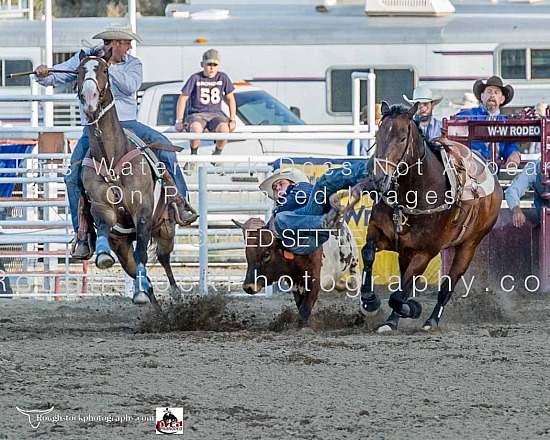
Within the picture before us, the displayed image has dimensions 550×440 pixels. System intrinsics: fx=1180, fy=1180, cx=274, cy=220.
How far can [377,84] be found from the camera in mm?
15195

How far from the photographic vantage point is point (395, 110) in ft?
24.1

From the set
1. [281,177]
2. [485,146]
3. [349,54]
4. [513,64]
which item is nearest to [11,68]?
[349,54]

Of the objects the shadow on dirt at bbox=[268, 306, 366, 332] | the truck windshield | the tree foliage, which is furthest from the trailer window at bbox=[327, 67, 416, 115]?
the tree foliage

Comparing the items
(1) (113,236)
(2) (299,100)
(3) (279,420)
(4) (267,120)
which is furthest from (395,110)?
(2) (299,100)

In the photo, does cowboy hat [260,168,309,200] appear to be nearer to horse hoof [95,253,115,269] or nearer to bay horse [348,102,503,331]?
bay horse [348,102,503,331]

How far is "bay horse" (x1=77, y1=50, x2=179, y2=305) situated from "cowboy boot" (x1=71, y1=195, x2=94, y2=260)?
0.10 m

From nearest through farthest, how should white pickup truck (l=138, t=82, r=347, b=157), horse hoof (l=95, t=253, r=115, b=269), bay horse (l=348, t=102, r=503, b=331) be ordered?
1. bay horse (l=348, t=102, r=503, b=331)
2. horse hoof (l=95, t=253, r=115, b=269)
3. white pickup truck (l=138, t=82, r=347, b=157)

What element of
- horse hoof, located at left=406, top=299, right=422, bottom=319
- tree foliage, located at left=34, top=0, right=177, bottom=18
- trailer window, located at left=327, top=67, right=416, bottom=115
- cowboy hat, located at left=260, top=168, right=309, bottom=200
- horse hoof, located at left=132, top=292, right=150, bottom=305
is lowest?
horse hoof, located at left=406, top=299, right=422, bottom=319

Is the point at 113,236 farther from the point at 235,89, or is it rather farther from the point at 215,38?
the point at 215,38

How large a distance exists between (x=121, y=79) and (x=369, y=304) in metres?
2.36

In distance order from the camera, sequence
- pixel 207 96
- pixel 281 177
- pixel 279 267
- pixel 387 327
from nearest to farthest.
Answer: pixel 387 327 → pixel 279 267 → pixel 281 177 → pixel 207 96

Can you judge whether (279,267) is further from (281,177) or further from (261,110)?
(261,110)

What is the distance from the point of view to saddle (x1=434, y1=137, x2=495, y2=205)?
7.81 metres

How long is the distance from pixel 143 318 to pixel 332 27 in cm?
795
